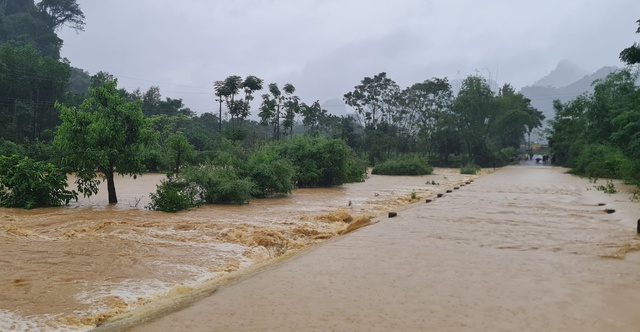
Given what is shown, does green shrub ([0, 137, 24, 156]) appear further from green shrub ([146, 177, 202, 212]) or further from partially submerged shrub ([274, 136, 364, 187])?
green shrub ([146, 177, 202, 212])

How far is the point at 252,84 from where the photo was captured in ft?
160

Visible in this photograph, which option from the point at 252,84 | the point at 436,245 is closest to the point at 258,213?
the point at 436,245

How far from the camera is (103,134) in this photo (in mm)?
13617

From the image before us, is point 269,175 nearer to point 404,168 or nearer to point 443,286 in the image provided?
point 443,286

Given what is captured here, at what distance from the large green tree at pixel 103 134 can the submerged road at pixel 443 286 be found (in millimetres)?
8087

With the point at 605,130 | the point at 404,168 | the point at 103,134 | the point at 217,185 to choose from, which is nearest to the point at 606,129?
the point at 605,130

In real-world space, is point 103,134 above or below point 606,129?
below

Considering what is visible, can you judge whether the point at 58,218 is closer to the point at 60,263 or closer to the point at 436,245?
the point at 60,263

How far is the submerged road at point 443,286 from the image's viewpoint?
Answer: 15.0ft

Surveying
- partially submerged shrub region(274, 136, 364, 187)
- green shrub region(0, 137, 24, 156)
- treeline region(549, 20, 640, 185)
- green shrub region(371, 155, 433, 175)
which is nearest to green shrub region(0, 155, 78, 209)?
partially submerged shrub region(274, 136, 364, 187)

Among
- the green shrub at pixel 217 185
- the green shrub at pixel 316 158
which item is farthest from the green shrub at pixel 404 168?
the green shrub at pixel 217 185

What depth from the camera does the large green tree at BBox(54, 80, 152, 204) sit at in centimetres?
1358

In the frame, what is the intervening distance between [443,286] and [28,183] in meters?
12.6

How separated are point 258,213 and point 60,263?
286 inches
